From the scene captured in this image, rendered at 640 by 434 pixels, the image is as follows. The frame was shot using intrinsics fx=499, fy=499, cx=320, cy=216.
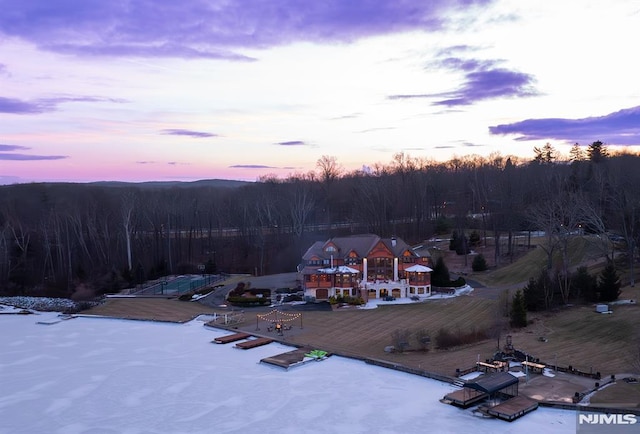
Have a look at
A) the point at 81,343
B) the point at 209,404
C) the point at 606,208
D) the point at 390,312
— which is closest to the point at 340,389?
the point at 209,404

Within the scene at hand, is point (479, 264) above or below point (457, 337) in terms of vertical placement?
above

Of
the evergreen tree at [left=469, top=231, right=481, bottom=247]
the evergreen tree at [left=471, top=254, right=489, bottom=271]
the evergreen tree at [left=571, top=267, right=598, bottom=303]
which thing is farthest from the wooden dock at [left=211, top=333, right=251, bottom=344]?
the evergreen tree at [left=469, top=231, right=481, bottom=247]

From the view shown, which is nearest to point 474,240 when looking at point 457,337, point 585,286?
point 585,286

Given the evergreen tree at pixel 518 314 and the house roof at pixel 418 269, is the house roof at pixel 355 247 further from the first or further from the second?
the evergreen tree at pixel 518 314

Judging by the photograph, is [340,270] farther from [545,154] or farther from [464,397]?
[545,154]

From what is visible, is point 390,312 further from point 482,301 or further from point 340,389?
point 340,389

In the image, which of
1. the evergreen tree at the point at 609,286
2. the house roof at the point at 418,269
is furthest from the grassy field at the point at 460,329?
the house roof at the point at 418,269
